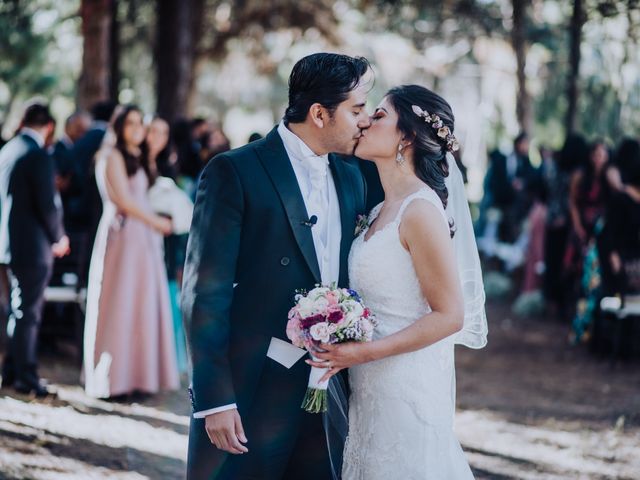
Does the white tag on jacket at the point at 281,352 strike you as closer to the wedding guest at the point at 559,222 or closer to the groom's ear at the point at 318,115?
the groom's ear at the point at 318,115

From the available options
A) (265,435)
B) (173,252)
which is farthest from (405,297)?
(173,252)

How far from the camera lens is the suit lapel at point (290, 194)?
3.30 m

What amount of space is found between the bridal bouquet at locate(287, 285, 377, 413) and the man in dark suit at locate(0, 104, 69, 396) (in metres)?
4.48

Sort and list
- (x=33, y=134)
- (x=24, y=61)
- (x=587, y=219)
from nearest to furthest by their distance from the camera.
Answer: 1. (x=33, y=134)
2. (x=587, y=219)
3. (x=24, y=61)

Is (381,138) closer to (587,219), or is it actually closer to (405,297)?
(405,297)

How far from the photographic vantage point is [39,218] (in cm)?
727

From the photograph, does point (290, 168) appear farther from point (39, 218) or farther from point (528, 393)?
point (528, 393)

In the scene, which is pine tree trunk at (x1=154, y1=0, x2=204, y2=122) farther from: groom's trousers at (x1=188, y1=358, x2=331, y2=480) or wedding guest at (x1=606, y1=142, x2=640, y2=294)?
groom's trousers at (x1=188, y1=358, x2=331, y2=480)

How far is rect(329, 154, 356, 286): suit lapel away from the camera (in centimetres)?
355

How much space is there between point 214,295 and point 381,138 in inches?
35.7

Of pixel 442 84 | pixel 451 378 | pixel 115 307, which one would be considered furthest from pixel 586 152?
pixel 442 84

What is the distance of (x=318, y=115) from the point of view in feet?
11.2

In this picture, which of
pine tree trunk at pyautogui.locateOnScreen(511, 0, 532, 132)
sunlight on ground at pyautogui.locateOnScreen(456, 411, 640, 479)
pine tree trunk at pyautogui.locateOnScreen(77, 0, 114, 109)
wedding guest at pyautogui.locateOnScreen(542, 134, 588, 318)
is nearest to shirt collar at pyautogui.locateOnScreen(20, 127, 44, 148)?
sunlight on ground at pyautogui.locateOnScreen(456, 411, 640, 479)

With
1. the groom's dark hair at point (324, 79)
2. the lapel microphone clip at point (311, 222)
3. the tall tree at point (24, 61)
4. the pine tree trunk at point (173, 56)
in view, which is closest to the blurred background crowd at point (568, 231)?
the pine tree trunk at point (173, 56)
